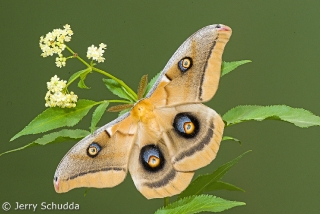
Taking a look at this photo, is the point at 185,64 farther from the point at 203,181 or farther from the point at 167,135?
the point at 203,181

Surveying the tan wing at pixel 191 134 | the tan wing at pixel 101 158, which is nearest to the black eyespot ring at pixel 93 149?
the tan wing at pixel 101 158

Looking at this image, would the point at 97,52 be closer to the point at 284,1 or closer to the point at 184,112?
the point at 184,112

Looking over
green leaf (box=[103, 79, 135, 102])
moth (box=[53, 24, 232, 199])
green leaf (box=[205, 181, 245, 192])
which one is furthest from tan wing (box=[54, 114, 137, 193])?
green leaf (box=[205, 181, 245, 192])

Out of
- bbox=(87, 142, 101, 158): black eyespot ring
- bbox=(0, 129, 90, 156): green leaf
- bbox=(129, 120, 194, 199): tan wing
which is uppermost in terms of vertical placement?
bbox=(0, 129, 90, 156): green leaf

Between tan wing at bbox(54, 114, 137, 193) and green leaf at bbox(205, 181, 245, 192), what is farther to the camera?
green leaf at bbox(205, 181, 245, 192)

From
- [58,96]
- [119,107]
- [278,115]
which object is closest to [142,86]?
[119,107]

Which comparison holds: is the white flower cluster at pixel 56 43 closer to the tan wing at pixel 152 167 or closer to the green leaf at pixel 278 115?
the tan wing at pixel 152 167

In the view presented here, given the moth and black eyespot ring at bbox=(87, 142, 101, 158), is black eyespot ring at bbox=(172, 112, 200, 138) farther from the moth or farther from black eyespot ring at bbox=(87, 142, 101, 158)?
black eyespot ring at bbox=(87, 142, 101, 158)
